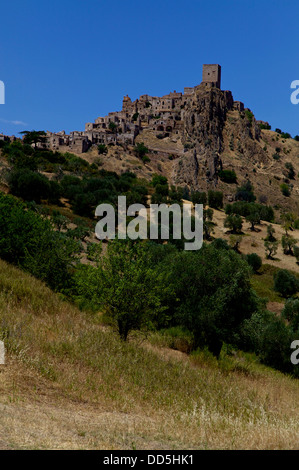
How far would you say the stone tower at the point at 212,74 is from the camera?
138375 mm

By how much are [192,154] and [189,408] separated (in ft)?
363

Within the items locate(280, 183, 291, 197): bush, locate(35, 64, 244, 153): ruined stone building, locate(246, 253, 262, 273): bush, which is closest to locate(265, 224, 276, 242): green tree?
locate(246, 253, 262, 273): bush

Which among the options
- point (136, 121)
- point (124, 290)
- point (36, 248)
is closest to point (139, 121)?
point (136, 121)

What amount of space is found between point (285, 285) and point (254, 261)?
28.0 ft

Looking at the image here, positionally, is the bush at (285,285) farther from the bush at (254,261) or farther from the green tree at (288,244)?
the green tree at (288,244)

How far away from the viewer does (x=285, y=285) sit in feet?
158

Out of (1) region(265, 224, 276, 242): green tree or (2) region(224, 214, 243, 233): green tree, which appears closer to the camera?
(1) region(265, 224, 276, 242): green tree

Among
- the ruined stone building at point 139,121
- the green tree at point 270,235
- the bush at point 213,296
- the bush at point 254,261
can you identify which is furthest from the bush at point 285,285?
the ruined stone building at point 139,121

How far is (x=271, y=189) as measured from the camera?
122 m

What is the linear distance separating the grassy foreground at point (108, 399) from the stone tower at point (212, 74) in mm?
142061

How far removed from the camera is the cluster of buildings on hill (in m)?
112

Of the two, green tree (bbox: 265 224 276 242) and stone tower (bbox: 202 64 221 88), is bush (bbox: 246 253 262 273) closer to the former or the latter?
green tree (bbox: 265 224 276 242)

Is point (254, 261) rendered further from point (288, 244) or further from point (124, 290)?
point (124, 290)

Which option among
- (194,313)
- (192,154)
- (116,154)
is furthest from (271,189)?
(194,313)
